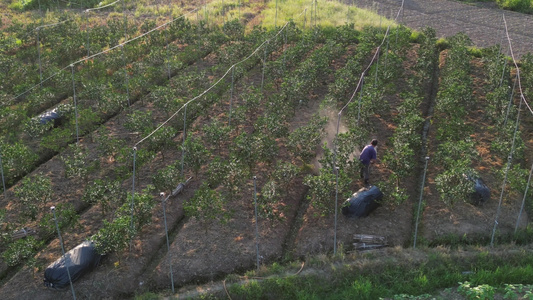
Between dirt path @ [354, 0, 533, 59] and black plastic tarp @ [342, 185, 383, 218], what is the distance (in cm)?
1133

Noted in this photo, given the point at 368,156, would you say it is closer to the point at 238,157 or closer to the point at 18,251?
the point at 238,157

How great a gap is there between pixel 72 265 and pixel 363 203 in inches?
237

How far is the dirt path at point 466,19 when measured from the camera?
2047cm

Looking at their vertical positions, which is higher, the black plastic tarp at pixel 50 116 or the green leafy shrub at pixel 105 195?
the black plastic tarp at pixel 50 116

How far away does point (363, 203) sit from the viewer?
11039mm

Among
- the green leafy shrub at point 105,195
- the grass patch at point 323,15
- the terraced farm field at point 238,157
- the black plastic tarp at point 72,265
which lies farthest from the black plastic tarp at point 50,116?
the grass patch at point 323,15

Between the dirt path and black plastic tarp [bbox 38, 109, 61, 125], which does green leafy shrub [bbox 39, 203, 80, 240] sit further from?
the dirt path

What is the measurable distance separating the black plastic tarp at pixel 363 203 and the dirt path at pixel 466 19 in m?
11.3

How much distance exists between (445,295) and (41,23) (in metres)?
19.1

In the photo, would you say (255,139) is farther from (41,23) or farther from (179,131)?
(41,23)

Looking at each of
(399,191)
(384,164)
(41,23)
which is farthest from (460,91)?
(41,23)

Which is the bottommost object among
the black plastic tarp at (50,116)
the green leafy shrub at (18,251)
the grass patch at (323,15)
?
the green leafy shrub at (18,251)

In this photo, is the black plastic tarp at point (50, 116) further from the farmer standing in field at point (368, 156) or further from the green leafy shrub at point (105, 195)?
the farmer standing in field at point (368, 156)

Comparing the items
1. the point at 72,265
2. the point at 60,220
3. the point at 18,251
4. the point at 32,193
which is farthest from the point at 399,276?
the point at 32,193
